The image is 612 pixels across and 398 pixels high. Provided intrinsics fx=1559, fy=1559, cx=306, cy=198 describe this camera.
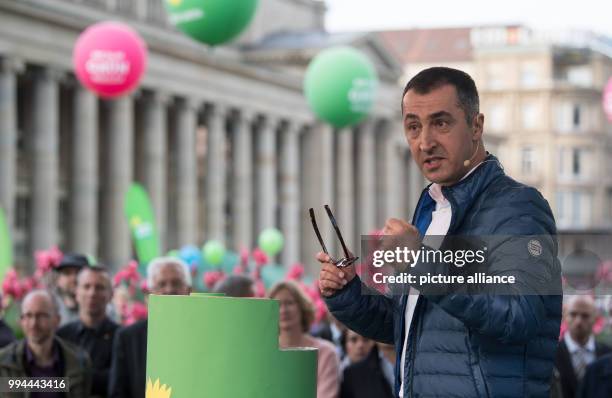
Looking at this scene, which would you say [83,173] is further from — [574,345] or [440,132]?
[440,132]

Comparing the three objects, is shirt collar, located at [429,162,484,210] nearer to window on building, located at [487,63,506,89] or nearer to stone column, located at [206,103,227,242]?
stone column, located at [206,103,227,242]

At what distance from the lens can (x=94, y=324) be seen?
41.1 ft

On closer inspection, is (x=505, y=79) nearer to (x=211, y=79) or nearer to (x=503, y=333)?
(x=211, y=79)

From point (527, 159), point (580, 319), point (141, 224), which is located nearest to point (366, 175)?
point (527, 159)

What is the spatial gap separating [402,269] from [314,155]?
7776 centimetres

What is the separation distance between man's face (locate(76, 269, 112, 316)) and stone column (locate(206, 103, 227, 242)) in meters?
57.5

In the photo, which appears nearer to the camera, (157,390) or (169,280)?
(157,390)

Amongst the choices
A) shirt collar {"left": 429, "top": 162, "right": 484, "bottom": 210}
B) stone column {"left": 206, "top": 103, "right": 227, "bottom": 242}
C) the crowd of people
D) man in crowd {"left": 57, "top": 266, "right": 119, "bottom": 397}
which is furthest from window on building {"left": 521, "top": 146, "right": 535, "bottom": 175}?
shirt collar {"left": 429, "top": 162, "right": 484, "bottom": 210}

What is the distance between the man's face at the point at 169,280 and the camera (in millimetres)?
11344

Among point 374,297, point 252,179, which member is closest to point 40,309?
point 374,297

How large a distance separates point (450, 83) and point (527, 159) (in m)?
135

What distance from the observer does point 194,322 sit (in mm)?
5156

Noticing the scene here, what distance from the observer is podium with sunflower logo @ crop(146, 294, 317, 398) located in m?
5.10

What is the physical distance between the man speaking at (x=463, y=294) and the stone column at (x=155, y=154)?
2350 inches
